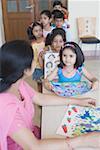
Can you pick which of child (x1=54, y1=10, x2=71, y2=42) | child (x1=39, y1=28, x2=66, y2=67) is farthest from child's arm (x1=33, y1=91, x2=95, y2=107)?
child (x1=54, y1=10, x2=71, y2=42)

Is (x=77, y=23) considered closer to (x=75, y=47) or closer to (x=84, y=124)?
(x=75, y=47)

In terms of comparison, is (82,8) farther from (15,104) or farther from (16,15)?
(15,104)

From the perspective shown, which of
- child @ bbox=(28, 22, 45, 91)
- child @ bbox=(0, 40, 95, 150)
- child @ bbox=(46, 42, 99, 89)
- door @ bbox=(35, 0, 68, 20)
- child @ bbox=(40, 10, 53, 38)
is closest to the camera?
child @ bbox=(0, 40, 95, 150)

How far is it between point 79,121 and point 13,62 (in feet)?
A: 1.36

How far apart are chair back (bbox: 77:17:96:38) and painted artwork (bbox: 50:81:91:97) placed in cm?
293

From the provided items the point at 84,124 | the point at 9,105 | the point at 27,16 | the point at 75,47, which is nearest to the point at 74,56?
the point at 75,47

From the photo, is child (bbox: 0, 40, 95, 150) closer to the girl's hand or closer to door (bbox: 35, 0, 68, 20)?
the girl's hand

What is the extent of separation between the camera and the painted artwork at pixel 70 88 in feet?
4.67

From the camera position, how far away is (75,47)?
181 cm

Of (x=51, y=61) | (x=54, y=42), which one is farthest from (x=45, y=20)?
(x=51, y=61)

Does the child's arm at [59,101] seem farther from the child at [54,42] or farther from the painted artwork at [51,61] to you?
the child at [54,42]

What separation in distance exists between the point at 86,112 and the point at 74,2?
11.6ft

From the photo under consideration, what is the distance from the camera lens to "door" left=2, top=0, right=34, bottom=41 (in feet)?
15.7

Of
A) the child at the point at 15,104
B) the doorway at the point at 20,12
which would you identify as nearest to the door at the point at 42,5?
the doorway at the point at 20,12
